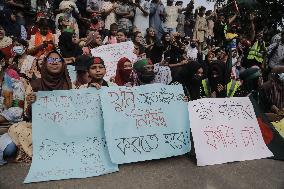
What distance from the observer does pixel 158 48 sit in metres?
9.47

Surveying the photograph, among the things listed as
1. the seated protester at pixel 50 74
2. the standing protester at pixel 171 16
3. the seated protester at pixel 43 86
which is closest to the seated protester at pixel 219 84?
the seated protester at pixel 43 86

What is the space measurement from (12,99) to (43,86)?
665mm

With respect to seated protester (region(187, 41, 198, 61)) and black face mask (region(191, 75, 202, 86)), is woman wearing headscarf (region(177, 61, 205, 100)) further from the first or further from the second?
seated protester (region(187, 41, 198, 61))

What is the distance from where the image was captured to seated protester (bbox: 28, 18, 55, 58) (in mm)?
7906

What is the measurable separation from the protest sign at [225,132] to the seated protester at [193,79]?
3.22 feet

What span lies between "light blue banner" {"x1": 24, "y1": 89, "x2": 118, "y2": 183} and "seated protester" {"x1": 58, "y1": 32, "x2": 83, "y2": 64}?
339 cm

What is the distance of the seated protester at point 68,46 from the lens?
26.4ft

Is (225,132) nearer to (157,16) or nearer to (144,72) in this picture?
(144,72)

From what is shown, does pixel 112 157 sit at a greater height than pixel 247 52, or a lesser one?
lesser

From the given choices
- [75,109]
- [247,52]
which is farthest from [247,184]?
[247,52]

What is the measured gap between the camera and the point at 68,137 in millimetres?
4590

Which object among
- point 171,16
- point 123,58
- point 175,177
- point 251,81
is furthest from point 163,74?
point 171,16

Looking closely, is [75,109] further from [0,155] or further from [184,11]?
[184,11]

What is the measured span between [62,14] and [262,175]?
629 centimetres
